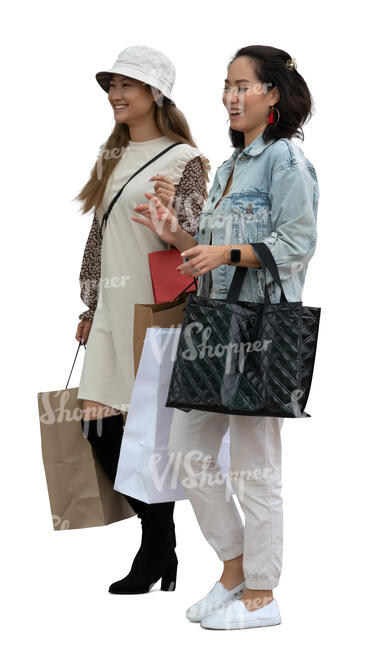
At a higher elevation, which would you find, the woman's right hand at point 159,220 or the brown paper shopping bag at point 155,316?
the woman's right hand at point 159,220

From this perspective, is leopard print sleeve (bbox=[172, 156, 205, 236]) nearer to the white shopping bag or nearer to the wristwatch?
the white shopping bag

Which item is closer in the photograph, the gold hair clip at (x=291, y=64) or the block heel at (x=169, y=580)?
the gold hair clip at (x=291, y=64)

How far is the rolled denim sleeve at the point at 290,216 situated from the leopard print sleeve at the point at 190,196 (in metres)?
0.56

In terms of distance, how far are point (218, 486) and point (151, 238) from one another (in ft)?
3.40

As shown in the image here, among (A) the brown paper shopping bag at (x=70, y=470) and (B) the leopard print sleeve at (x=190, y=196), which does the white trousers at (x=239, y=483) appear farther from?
(B) the leopard print sleeve at (x=190, y=196)

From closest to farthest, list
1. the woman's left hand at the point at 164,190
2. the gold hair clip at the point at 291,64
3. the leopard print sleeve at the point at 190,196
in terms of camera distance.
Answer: the gold hair clip at the point at 291,64 → the woman's left hand at the point at 164,190 → the leopard print sleeve at the point at 190,196

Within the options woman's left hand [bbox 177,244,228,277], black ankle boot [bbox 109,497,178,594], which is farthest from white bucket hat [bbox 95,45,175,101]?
black ankle boot [bbox 109,497,178,594]

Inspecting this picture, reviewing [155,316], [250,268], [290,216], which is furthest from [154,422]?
[290,216]

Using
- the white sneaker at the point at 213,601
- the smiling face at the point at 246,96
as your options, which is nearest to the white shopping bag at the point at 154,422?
the white sneaker at the point at 213,601

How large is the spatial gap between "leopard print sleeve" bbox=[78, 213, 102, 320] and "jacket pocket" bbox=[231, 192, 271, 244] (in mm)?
905

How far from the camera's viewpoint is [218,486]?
13.8ft

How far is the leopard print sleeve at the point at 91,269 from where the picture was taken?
4.78 meters

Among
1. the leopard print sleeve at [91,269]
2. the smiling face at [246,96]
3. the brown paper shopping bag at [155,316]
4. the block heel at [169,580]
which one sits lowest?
the block heel at [169,580]

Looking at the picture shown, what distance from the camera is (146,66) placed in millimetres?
4488
